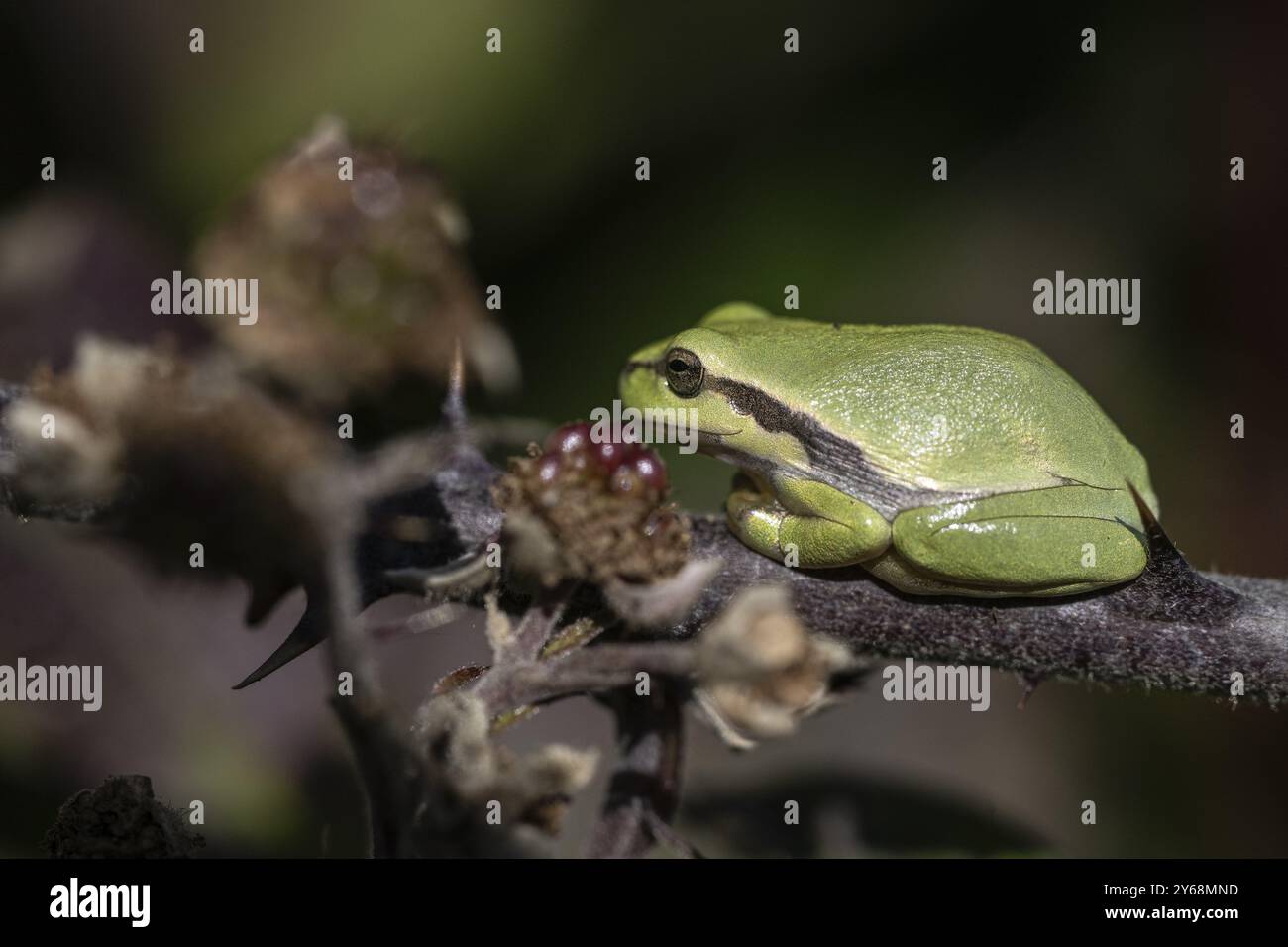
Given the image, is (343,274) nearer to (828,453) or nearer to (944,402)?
(828,453)

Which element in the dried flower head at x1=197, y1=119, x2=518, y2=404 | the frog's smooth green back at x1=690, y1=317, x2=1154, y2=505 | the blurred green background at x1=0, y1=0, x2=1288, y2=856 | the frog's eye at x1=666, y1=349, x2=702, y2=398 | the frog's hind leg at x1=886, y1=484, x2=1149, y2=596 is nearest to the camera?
the dried flower head at x1=197, y1=119, x2=518, y2=404

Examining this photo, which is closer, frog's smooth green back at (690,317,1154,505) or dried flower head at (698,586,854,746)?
dried flower head at (698,586,854,746)

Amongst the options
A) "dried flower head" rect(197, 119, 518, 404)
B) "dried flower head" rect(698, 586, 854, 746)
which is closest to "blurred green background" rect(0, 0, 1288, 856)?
"dried flower head" rect(698, 586, 854, 746)

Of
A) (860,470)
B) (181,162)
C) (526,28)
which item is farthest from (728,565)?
(181,162)

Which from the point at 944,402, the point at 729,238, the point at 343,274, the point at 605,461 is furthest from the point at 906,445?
the point at 343,274

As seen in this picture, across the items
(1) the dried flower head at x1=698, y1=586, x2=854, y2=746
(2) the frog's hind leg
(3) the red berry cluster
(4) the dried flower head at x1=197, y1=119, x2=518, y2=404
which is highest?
(4) the dried flower head at x1=197, y1=119, x2=518, y2=404

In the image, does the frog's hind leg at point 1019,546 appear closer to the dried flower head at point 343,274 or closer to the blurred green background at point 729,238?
the blurred green background at point 729,238

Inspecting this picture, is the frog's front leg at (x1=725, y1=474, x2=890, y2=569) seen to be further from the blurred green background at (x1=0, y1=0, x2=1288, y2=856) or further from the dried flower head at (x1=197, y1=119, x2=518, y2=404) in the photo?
the dried flower head at (x1=197, y1=119, x2=518, y2=404)
